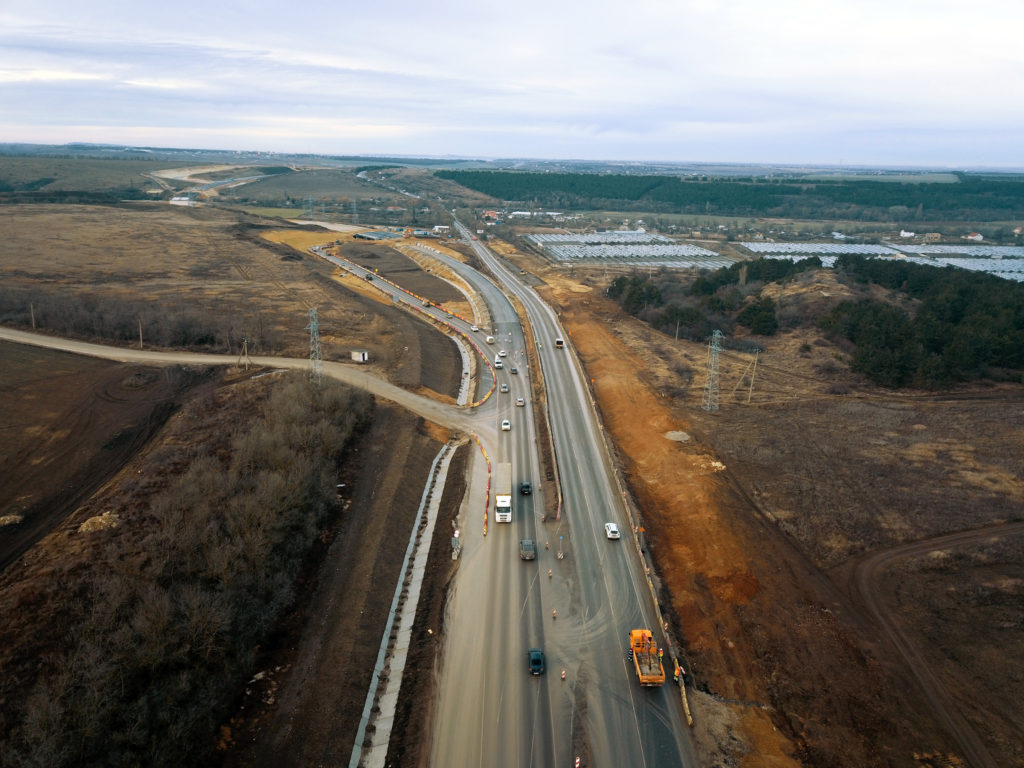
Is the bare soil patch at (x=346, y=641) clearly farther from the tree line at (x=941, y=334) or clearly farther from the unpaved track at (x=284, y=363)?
the tree line at (x=941, y=334)

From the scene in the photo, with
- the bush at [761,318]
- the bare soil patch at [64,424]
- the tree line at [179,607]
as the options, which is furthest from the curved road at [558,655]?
the bush at [761,318]

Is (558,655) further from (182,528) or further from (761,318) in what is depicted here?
(761,318)

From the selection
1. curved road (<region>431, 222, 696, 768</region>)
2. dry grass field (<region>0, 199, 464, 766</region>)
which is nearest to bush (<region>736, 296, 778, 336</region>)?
dry grass field (<region>0, 199, 464, 766</region>)

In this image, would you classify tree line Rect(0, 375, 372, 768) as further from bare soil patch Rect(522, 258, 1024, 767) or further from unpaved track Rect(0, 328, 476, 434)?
bare soil patch Rect(522, 258, 1024, 767)

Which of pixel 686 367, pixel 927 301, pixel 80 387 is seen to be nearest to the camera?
pixel 80 387

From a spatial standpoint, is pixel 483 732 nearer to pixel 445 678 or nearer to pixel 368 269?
pixel 445 678

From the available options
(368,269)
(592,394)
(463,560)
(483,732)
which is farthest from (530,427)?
(368,269)

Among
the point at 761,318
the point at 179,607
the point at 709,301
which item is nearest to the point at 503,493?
the point at 179,607
